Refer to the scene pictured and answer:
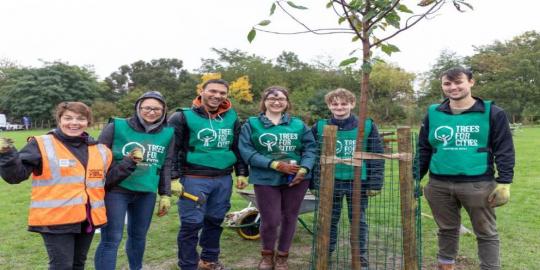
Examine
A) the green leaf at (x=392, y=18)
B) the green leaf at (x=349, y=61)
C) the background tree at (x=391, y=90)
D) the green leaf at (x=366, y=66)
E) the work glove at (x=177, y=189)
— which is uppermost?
the background tree at (x=391, y=90)

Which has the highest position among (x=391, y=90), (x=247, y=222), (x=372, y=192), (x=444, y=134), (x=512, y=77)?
(x=512, y=77)

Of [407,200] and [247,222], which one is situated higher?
[407,200]

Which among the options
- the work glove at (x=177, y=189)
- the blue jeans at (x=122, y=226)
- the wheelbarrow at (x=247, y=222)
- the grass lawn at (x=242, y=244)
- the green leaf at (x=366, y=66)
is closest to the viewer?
the green leaf at (x=366, y=66)

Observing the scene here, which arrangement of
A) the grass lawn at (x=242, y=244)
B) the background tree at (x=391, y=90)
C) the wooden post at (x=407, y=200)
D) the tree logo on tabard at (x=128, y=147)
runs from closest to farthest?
the wooden post at (x=407, y=200), the tree logo on tabard at (x=128, y=147), the grass lawn at (x=242, y=244), the background tree at (x=391, y=90)

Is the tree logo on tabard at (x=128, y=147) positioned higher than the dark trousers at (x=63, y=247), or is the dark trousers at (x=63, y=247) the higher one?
the tree logo on tabard at (x=128, y=147)

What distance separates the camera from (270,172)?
394 centimetres

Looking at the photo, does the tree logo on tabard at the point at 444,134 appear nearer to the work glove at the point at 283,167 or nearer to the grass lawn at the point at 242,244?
the work glove at the point at 283,167

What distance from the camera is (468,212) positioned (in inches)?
142

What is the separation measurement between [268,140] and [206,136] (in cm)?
53

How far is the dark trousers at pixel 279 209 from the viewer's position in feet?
13.0

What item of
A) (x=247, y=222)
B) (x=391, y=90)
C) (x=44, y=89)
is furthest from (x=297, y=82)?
(x=247, y=222)

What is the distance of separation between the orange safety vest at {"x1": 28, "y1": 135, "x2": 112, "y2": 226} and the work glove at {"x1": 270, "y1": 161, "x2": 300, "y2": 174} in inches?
54.6

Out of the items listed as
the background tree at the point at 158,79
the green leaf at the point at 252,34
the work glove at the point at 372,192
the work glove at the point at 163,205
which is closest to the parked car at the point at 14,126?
the background tree at the point at 158,79

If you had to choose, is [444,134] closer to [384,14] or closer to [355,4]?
[384,14]
